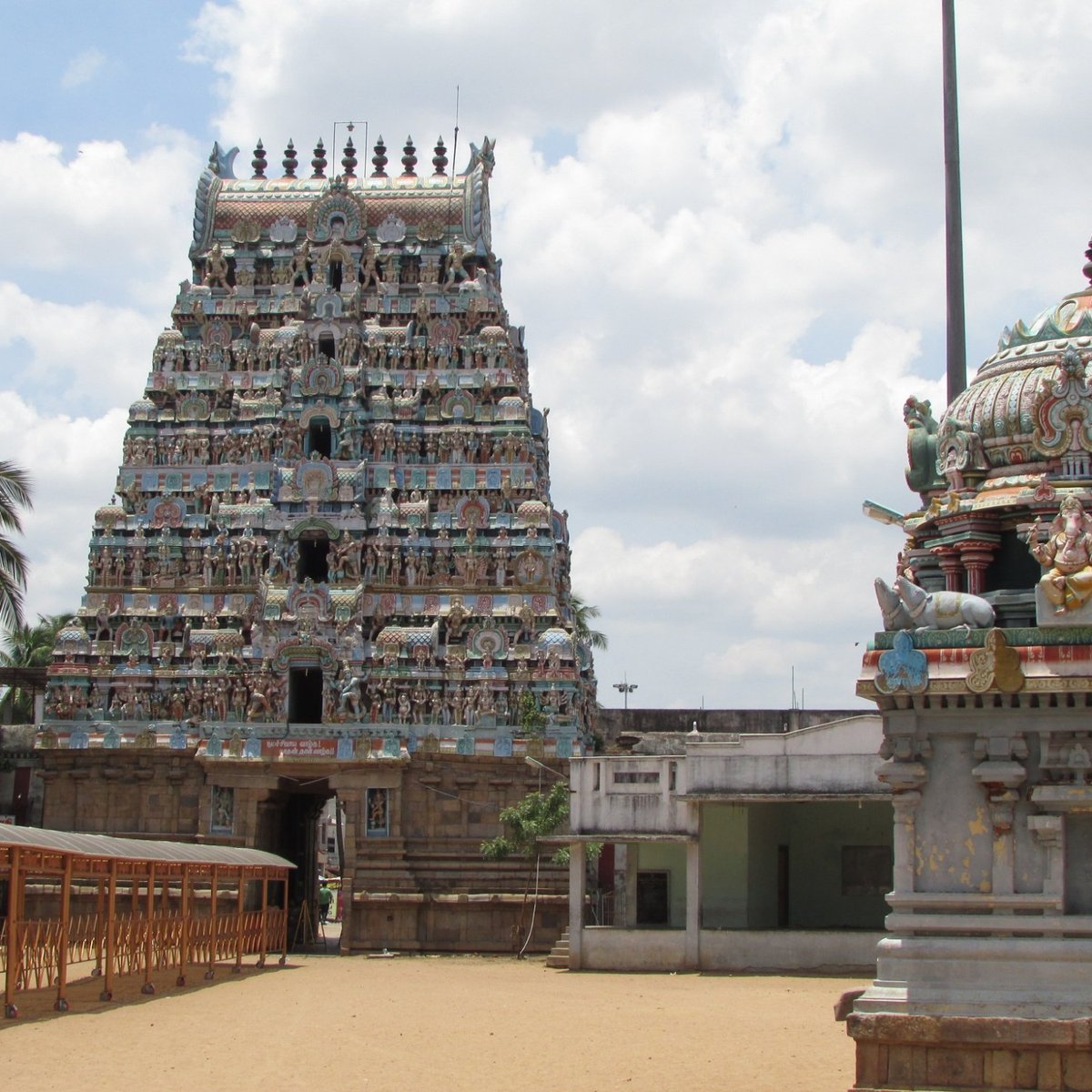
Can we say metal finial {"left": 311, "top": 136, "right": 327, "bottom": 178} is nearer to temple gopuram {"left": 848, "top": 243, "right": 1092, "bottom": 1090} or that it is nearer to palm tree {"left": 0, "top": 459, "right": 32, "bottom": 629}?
palm tree {"left": 0, "top": 459, "right": 32, "bottom": 629}

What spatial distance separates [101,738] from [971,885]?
34.1 meters

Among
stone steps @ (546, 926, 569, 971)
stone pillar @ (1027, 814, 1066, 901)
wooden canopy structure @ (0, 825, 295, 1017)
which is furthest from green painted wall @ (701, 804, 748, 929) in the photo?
stone pillar @ (1027, 814, 1066, 901)

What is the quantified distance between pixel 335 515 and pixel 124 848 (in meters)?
19.7

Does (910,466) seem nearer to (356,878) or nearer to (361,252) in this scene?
(356,878)

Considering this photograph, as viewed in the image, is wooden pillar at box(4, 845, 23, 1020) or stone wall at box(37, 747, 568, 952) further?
stone wall at box(37, 747, 568, 952)

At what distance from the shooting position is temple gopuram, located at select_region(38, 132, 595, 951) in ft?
148

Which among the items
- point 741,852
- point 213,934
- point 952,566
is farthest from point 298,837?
point 952,566

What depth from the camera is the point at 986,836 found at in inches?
645

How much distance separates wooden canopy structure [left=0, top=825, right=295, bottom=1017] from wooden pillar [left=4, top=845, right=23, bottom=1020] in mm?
20

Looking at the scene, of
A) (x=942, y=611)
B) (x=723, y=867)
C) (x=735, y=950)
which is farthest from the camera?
(x=723, y=867)

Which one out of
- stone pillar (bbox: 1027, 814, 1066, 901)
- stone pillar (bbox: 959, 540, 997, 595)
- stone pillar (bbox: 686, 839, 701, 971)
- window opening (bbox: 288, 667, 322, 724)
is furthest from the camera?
window opening (bbox: 288, 667, 322, 724)

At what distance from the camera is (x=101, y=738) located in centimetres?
4659

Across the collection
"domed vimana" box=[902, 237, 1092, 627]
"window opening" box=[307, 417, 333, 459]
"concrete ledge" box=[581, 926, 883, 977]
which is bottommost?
"concrete ledge" box=[581, 926, 883, 977]

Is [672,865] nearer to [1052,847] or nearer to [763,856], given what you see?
[763,856]
